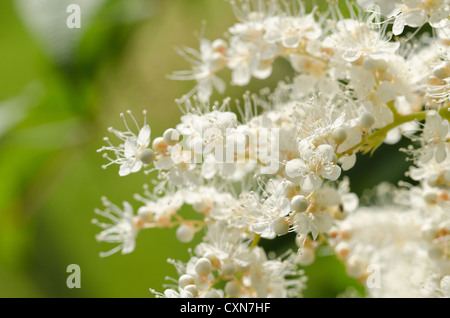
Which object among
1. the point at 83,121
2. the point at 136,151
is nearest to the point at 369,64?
the point at 136,151

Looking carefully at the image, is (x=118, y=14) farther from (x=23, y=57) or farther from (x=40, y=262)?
(x=23, y=57)

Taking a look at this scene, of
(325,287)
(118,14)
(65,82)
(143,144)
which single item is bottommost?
(325,287)

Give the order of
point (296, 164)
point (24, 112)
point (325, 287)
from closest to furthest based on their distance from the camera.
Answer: point (296, 164)
point (325, 287)
point (24, 112)

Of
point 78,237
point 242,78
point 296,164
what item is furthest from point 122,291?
point 296,164

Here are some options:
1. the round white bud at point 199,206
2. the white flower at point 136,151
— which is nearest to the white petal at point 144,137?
the white flower at point 136,151

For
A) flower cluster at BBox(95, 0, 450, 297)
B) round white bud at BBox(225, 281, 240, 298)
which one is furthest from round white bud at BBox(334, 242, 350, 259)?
round white bud at BBox(225, 281, 240, 298)

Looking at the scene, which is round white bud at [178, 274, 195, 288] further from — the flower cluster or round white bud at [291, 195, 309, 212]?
round white bud at [291, 195, 309, 212]
